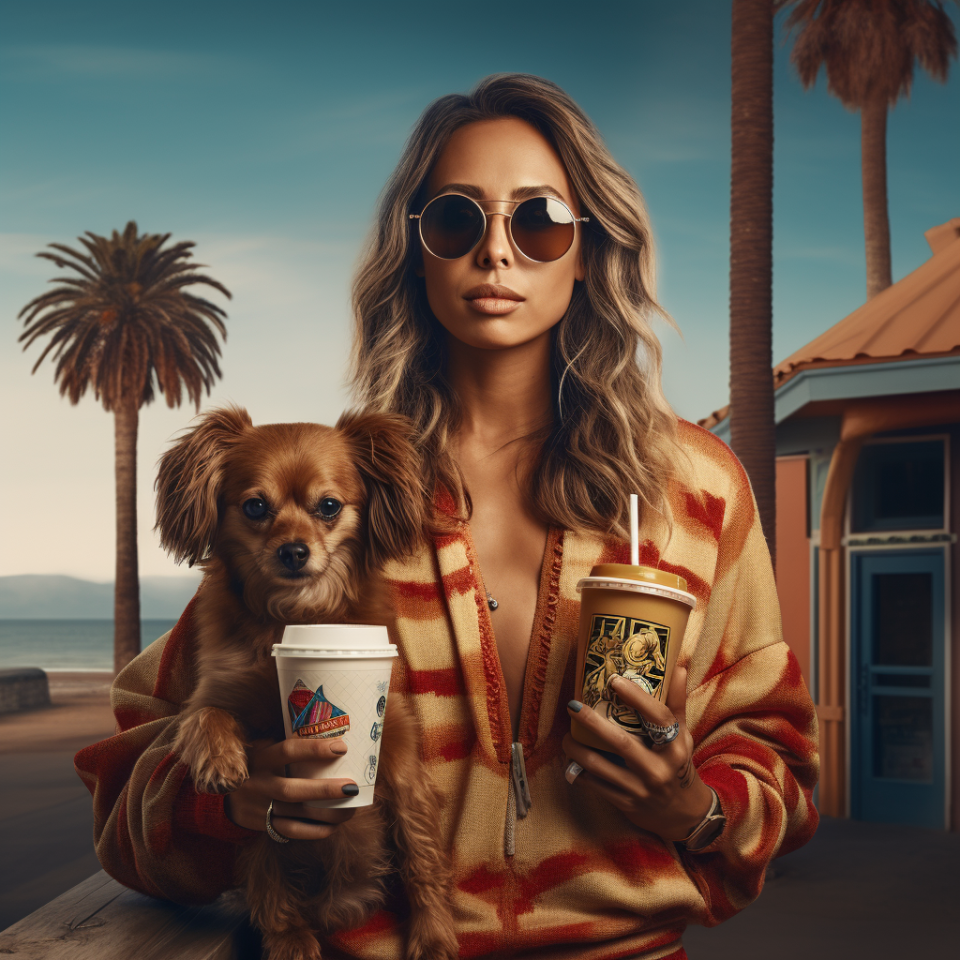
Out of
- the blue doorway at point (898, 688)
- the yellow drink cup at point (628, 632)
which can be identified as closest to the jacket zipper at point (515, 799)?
the yellow drink cup at point (628, 632)

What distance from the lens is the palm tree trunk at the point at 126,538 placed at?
27.0 metres

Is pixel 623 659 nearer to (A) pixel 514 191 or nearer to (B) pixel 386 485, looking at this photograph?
(B) pixel 386 485

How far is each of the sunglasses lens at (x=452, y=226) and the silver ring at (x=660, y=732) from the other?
3.46ft

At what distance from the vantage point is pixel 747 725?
88.1 inches

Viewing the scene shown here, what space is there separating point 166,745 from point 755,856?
121 cm

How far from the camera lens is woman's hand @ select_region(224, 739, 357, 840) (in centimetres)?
169

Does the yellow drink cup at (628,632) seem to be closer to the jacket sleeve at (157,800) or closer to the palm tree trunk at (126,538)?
the jacket sleeve at (157,800)

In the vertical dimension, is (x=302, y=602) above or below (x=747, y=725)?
above

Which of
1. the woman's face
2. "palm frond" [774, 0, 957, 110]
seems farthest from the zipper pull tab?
"palm frond" [774, 0, 957, 110]

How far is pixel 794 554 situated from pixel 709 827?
1234 centimetres

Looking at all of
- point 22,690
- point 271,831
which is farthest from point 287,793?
point 22,690

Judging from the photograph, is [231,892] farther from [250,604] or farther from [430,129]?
[430,129]

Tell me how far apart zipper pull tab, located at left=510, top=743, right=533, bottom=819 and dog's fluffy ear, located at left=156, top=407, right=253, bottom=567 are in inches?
28.5

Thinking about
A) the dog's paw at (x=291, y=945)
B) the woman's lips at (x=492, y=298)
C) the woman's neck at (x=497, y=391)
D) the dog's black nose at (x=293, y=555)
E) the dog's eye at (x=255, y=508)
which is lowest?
the dog's paw at (x=291, y=945)
